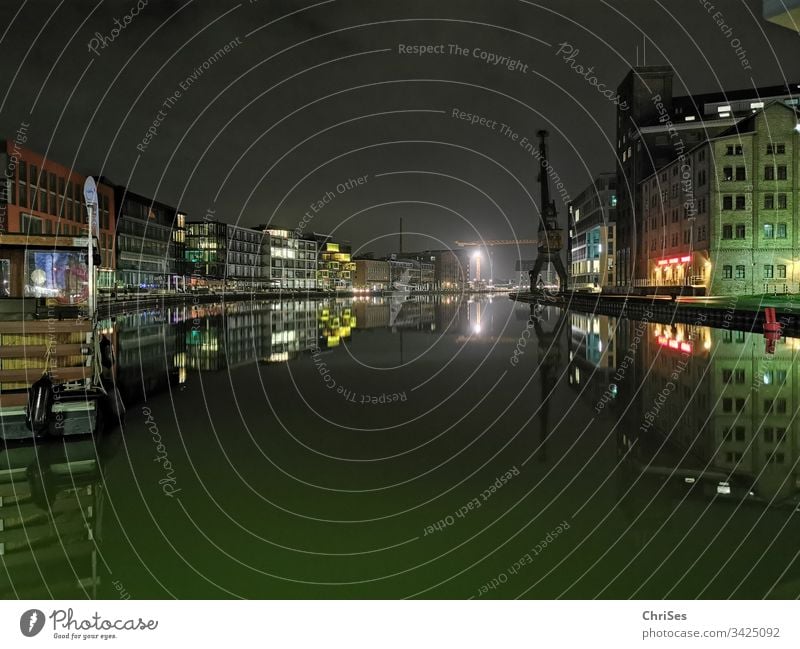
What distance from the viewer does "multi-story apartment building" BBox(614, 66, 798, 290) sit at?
8900 centimetres

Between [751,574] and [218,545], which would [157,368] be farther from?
[751,574]

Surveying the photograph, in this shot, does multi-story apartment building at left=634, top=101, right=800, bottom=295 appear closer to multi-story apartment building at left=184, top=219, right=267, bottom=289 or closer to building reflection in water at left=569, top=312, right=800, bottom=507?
building reflection in water at left=569, top=312, right=800, bottom=507

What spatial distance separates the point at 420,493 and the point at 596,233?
130185 mm

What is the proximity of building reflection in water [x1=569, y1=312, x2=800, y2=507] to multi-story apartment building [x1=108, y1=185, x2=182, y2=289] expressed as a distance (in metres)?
84.5

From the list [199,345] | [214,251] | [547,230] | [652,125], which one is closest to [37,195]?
[199,345]

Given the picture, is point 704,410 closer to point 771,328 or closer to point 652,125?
point 771,328

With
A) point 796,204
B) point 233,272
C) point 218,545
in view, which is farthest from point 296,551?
point 233,272

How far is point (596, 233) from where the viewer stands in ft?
430

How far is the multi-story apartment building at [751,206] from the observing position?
205ft

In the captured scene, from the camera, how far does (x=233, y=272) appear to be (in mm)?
166250

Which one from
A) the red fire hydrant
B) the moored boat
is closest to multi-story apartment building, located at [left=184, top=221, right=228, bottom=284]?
the red fire hydrant

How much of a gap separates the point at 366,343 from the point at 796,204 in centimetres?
5126

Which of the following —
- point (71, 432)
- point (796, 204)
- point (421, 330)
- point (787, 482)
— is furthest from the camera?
point (796, 204)

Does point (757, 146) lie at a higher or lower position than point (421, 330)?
higher
